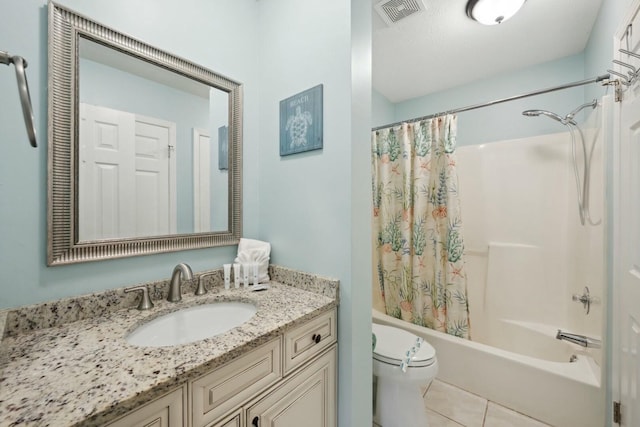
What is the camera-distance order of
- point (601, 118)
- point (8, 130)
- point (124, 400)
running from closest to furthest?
point (124, 400) < point (8, 130) < point (601, 118)

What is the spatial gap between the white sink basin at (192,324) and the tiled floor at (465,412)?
1.33m

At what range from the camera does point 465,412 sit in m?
1.52

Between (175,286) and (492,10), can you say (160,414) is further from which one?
(492,10)

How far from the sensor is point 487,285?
83.5 inches

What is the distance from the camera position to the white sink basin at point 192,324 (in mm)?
858

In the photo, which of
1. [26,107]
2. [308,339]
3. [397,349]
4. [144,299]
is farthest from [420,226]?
[26,107]

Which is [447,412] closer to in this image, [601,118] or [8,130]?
[601,118]

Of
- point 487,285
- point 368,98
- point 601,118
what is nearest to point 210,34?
point 368,98

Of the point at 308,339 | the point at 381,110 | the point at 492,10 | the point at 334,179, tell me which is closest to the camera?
the point at 308,339

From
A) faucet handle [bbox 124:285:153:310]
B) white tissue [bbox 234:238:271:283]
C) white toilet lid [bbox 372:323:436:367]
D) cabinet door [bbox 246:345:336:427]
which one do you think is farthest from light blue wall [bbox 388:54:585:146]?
faucet handle [bbox 124:285:153:310]

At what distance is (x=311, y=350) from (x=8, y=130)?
1188mm

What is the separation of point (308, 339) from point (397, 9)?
1813 mm

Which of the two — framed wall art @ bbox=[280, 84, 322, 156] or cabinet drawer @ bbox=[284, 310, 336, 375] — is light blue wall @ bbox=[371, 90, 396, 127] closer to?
framed wall art @ bbox=[280, 84, 322, 156]

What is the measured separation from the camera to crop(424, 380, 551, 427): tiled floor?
4.74 feet
